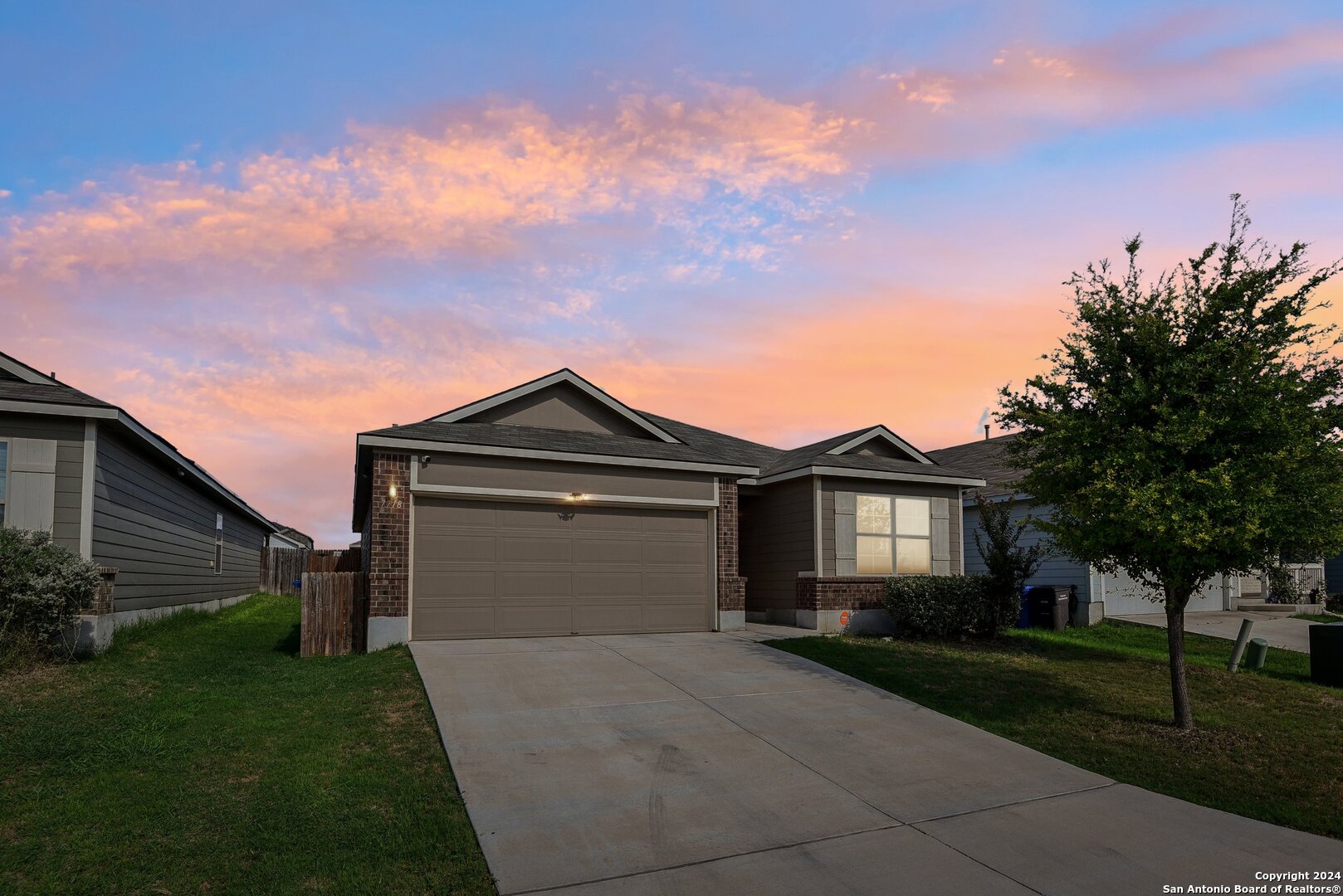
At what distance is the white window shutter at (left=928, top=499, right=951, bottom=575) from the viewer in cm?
1878

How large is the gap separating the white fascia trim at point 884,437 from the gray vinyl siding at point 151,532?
13.3m

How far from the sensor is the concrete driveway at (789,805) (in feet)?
19.2

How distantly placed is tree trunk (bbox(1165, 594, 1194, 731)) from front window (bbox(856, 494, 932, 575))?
7.69 m

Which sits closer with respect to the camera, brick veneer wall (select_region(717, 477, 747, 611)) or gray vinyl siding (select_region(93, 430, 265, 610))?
gray vinyl siding (select_region(93, 430, 265, 610))

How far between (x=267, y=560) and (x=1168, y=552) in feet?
106

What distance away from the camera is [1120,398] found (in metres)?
10.4

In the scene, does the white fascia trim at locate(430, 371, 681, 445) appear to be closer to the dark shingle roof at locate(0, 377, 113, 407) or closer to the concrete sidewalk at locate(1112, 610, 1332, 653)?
the dark shingle roof at locate(0, 377, 113, 407)

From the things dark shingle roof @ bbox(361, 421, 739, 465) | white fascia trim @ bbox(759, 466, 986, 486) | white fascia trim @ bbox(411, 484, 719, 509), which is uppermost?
dark shingle roof @ bbox(361, 421, 739, 465)

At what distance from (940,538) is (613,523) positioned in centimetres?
769

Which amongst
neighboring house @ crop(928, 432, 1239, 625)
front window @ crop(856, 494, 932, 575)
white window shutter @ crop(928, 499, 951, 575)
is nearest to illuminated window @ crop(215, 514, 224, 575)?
front window @ crop(856, 494, 932, 575)

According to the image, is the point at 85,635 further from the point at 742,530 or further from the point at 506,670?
the point at 742,530

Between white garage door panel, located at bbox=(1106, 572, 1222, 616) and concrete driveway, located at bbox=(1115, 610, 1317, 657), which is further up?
white garage door panel, located at bbox=(1106, 572, 1222, 616)

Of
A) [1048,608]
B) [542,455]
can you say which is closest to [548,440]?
[542,455]

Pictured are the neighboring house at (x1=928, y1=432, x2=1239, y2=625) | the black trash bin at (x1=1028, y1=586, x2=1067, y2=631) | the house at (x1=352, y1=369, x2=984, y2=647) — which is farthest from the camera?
the neighboring house at (x1=928, y1=432, x2=1239, y2=625)
